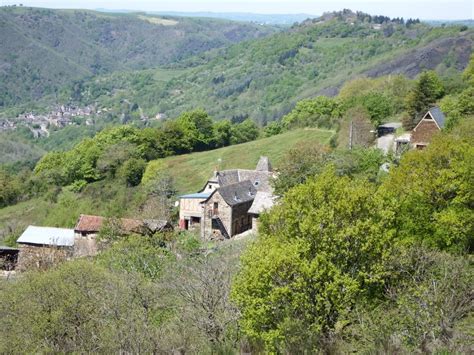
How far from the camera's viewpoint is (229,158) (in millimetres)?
73562

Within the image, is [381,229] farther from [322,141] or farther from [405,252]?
[322,141]

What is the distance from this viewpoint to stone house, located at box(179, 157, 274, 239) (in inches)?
1891

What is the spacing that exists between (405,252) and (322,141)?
48.5m

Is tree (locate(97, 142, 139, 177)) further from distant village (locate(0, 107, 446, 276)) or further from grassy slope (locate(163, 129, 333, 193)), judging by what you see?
distant village (locate(0, 107, 446, 276))

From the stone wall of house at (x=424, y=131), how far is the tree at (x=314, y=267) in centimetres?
2776

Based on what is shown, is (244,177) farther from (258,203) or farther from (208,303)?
(208,303)

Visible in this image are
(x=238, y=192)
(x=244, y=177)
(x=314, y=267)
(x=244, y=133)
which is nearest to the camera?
(x=314, y=267)

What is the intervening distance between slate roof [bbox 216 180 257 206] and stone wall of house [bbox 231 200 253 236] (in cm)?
45

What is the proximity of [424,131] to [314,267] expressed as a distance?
31.8m

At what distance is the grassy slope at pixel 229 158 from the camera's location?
6838cm

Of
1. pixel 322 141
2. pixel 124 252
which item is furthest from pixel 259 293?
pixel 322 141

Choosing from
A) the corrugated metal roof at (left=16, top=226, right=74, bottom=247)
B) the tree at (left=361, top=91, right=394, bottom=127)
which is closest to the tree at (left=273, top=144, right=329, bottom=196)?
the corrugated metal roof at (left=16, top=226, right=74, bottom=247)

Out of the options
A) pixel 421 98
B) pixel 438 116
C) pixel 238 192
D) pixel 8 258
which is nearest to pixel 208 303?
pixel 238 192

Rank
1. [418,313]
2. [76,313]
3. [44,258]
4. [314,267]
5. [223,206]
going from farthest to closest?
1. [223,206]
2. [44,258]
3. [76,313]
4. [314,267]
5. [418,313]
